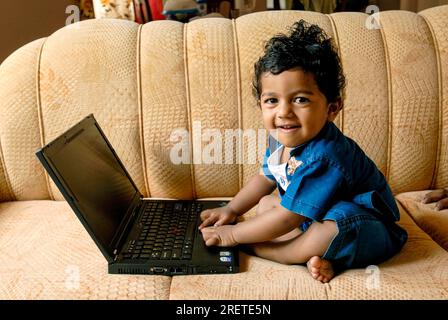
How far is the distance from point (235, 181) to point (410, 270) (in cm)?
52

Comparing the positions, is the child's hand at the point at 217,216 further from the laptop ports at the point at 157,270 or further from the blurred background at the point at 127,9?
the blurred background at the point at 127,9

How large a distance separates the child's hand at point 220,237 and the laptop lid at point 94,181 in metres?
0.19

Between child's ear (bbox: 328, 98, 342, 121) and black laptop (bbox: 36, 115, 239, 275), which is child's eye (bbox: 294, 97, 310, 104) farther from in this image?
black laptop (bbox: 36, 115, 239, 275)

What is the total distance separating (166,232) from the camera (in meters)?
1.03

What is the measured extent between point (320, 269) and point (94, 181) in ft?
1.66

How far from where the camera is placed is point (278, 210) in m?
0.92

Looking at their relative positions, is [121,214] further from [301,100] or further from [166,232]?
[301,100]

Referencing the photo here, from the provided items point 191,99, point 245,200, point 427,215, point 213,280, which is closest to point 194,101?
point 191,99

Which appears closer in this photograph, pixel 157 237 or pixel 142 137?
pixel 157 237

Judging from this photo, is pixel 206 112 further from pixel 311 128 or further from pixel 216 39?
pixel 311 128

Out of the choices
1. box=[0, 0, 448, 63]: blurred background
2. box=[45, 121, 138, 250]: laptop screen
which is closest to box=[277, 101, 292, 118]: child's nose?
box=[45, 121, 138, 250]: laptop screen

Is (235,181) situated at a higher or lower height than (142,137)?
lower
